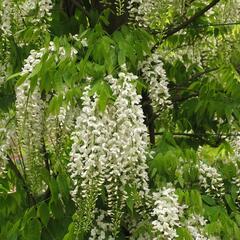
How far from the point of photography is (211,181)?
4.08 metres

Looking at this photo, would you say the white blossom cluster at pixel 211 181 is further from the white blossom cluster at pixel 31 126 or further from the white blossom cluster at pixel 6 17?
the white blossom cluster at pixel 6 17

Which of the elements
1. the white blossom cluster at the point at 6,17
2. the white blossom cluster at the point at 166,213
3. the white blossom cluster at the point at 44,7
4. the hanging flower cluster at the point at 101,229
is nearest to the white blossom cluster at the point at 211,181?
the white blossom cluster at the point at 166,213

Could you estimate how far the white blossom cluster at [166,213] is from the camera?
3.40m

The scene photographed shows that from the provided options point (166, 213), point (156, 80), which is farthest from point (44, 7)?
point (166, 213)

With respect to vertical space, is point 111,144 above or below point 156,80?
below

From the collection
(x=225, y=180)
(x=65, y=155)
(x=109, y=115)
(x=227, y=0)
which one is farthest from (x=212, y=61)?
(x=109, y=115)

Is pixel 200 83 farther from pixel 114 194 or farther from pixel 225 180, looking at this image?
pixel 114 194

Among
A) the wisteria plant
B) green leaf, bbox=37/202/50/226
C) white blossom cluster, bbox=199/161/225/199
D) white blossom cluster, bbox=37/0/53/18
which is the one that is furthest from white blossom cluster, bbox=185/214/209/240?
white blossom cluster, bbox=37/0/53/18

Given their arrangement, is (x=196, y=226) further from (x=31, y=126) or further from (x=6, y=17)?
(x=6, y=17)

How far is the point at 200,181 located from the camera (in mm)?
4090

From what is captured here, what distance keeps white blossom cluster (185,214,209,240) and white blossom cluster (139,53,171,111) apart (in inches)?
30.5

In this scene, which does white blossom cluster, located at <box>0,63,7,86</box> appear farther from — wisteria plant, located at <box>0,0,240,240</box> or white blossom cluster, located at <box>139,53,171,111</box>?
white blossom cluster, located at <box>139,53,171,111</box>

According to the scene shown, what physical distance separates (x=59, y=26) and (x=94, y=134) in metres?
1.27

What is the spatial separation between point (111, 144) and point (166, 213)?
57cm
